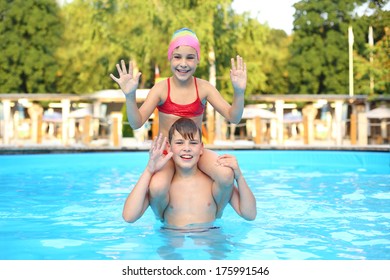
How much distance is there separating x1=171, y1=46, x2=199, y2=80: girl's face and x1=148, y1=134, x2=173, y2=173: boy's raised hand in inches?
26.8

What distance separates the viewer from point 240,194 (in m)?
4.70

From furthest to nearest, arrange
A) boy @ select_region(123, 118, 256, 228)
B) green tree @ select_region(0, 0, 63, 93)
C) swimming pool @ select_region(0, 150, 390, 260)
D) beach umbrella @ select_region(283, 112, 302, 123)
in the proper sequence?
green tree @ select_region(0, 0, 63, 93) < beach umbrella @ select_region(283, 112, 302, 123) < boy @ select_region(123, 118, 256, 228) < swimming pool @ select_region(0, 150, 390, 260)

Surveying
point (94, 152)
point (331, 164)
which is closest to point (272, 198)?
point (331, 164)

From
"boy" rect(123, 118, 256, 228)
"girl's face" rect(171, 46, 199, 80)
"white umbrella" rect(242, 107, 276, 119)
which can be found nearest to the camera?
"boy" rect(123, 118, 256, 228)

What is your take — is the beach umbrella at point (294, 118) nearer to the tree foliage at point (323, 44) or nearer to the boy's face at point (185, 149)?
the tree foliage at point (323, 44)

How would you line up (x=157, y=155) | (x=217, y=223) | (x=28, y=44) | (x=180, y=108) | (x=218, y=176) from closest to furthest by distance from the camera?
(x=157, y=155) < (x=218, y=176) < (x=180, y=108) < (x=217, y=223) < (x=28, y=44)

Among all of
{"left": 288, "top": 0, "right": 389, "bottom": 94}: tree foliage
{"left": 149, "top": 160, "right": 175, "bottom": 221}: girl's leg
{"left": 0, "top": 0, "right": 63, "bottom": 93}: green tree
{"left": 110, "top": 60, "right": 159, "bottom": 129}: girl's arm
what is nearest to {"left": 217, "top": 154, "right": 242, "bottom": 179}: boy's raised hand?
{"left": 149, "top": 160, "right": 175, "bottom": 221}: girl's leg

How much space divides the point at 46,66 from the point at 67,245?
31.9m

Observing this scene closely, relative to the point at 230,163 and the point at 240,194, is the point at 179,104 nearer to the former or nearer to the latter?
the point at 230,163

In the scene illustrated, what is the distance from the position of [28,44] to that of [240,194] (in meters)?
33.6

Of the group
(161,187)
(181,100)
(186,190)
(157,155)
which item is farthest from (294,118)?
(157,155)

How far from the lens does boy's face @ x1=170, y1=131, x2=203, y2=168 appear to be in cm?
454

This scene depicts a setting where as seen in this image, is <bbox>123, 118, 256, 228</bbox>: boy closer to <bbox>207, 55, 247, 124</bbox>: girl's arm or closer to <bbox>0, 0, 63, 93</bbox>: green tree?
<bbox>207, 55, 247, 124</bbox>: girl's arm

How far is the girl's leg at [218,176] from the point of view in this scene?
4582 millimetres
